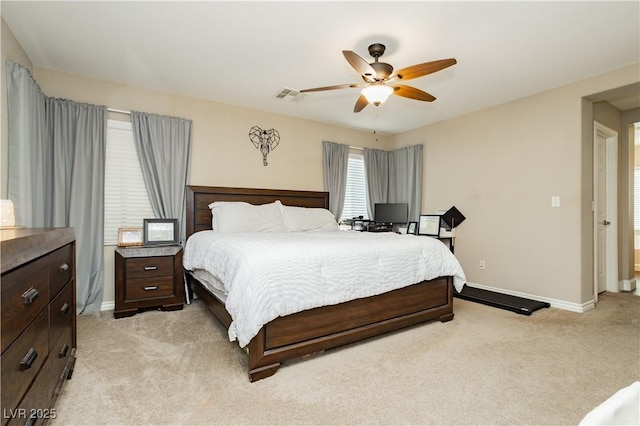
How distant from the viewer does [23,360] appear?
116 centimetres

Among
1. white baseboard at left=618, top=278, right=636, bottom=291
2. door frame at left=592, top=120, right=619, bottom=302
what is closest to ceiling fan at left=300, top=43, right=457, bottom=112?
door frame at left=592, top=120, right=619, bottom=302

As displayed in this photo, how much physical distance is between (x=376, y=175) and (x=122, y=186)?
3814 mm

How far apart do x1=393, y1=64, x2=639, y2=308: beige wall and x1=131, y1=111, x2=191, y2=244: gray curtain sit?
3.73m

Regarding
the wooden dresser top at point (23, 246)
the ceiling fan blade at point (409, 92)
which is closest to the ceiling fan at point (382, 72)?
the ceiling fan blade at point (409, 92)

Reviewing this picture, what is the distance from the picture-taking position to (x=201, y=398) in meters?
1.85

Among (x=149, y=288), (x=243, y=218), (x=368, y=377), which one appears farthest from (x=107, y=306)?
(x=368, y=377)

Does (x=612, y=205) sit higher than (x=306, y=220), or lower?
higher

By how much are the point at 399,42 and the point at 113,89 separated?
3102 millimetres

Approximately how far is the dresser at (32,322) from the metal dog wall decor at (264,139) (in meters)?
2.93

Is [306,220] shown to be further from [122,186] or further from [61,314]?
[61,314]

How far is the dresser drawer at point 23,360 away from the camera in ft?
3.34

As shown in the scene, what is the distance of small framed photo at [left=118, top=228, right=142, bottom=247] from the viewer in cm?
348

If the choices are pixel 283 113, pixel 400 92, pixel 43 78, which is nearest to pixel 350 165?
pixel 283 113

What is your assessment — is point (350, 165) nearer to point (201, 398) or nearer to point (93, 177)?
point (93, 177)
